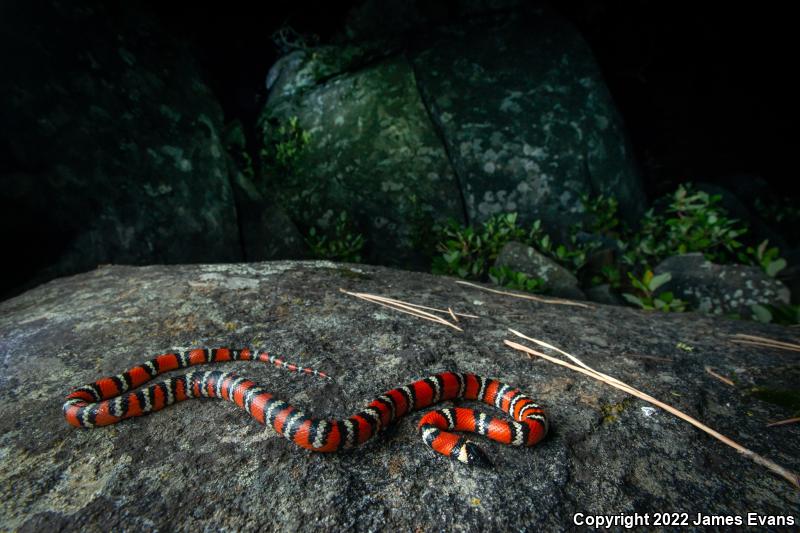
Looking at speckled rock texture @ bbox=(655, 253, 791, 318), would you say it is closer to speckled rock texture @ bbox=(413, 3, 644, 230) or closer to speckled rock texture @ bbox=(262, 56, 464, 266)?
speckled rock texture @ bbox=(413, 3, 644, 230)

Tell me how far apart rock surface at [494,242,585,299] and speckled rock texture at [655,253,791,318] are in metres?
0.93

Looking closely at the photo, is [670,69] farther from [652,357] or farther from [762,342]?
[652,357]

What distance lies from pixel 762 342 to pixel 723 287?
5.59 feet

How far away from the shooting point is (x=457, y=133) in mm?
5879

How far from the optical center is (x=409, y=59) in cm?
627

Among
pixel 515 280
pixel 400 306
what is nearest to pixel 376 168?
pixel 515 280

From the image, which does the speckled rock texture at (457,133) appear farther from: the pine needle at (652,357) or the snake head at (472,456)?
the snake head at (472,456)

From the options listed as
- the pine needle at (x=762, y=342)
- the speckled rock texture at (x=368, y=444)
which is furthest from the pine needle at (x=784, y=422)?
the pine needle at (x=762, y=342)

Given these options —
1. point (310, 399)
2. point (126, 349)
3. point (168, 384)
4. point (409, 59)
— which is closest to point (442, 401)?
point (310, 399)

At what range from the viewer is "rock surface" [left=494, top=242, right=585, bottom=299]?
4.41 meters

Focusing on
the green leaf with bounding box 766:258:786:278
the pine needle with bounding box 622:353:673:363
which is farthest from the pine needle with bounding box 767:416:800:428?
the green leaf with bounding box 766:258:786:278

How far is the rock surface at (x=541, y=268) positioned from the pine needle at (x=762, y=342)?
1.75 metres

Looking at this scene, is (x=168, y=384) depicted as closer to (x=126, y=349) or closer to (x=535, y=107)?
(x=126, y=349)

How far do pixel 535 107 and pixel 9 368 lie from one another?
6237 millimetres
